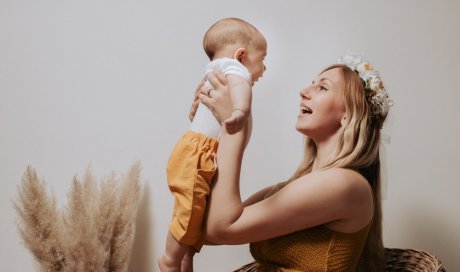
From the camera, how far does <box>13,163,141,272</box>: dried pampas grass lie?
5.41 feet

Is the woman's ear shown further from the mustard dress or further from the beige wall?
the beige wall

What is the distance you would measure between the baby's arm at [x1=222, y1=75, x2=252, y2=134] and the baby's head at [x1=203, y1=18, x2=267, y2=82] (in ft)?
0.41

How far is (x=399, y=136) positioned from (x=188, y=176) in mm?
1096

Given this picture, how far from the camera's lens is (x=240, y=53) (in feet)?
4.47

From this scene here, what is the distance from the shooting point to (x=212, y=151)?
1.31m

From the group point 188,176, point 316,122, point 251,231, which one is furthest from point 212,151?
point 316,122

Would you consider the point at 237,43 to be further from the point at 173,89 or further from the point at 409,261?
the point at 409,261

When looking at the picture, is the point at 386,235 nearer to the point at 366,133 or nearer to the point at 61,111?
the point at 366,133

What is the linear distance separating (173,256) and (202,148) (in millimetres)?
330

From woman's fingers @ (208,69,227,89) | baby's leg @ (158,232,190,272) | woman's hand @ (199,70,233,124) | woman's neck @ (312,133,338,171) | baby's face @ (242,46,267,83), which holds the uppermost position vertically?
baby's face @ (242,46,267,83)

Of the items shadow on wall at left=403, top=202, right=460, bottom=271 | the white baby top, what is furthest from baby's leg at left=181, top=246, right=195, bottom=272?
shadow on wall at left=403, top=202, right=460, bottom=271

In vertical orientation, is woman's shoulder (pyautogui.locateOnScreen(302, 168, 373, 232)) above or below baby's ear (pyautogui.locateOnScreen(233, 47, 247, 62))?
below

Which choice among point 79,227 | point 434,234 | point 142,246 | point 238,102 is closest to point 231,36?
point 238,102

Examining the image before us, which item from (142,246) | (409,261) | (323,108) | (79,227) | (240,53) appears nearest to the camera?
(240,53)
